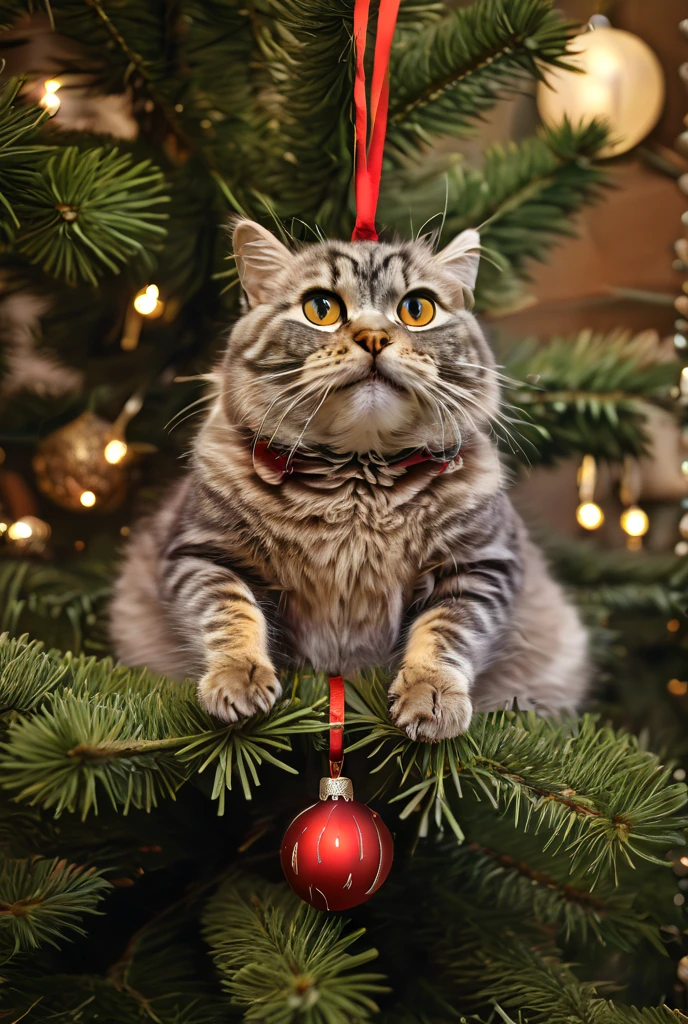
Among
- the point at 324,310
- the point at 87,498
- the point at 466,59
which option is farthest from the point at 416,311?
the point at 87,498

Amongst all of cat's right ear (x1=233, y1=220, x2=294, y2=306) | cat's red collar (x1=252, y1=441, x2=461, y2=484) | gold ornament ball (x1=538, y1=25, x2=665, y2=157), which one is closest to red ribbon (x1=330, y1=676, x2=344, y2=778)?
cat's red collar (x1=252, y1=441, x2=461, y2=484)

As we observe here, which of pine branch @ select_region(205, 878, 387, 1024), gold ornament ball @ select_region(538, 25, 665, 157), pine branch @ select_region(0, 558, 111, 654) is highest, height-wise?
gold ornament ball @ select_region(538, 25, 665, 157)

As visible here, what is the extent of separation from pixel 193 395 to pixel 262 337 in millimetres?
227

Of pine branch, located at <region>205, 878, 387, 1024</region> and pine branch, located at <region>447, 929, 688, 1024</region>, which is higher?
pine branch, located at <region>205, 878, 387, 1024</region>

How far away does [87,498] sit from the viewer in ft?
2.38

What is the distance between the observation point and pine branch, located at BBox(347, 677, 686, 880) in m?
0.40

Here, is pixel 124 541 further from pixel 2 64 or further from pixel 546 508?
pixel 546 508

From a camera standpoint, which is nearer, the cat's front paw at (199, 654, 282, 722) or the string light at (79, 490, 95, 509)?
the cat's front paw at (199, 654, 282, 722)

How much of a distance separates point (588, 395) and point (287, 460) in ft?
1.17

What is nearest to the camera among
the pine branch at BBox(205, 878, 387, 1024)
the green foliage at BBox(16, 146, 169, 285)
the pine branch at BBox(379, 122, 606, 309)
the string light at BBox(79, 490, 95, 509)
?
the pine branch at BBox(205, 878, 387, 1024)

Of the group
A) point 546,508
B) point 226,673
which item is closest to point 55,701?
point 226,673

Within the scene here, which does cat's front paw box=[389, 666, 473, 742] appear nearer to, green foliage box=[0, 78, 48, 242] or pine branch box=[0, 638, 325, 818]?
pine branch box=[0, 638, 325, 818]

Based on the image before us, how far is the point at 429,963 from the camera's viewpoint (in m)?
0.48

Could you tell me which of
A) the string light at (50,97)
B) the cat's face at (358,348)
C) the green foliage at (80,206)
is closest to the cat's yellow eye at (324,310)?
the cat's face at (358,348)
